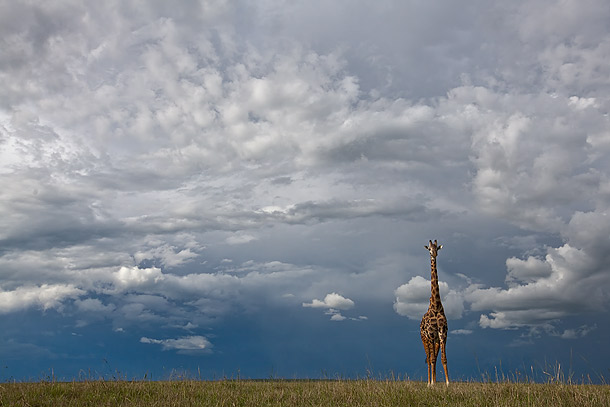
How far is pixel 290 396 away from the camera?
15875mm

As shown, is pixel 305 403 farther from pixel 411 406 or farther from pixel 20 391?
pixel 20 391

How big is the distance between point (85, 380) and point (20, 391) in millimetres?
2930

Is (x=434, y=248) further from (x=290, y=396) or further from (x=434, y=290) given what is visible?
(x=290, y=396)

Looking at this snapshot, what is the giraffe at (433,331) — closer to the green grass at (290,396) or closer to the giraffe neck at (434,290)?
the giraffe neck at (434,290)

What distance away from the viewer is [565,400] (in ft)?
45.7

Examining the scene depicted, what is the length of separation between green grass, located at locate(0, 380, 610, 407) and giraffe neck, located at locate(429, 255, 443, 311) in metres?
5.97

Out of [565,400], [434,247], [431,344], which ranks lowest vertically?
[565,400]

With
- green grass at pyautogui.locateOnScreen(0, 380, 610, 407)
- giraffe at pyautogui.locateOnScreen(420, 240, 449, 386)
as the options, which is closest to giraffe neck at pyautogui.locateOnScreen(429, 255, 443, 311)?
giraffe at pyautogui.locateOnScreen(420, 240, 449, 386)

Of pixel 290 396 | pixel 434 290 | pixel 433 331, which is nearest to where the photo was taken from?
pixel 290 396

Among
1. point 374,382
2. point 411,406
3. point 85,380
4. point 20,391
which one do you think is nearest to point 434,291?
point 374,382

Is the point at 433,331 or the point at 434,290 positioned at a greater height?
the point at 434,290

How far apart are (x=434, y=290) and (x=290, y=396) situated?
33.8 ft

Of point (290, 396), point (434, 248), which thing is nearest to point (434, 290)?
point (434, 248)

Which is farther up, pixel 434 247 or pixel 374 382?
pixel 434 247
